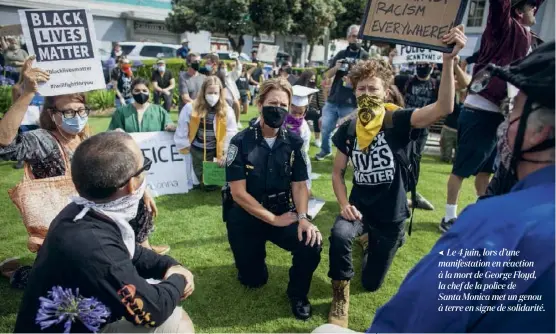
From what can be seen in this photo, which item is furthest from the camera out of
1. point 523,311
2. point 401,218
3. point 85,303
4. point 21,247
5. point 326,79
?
point 326,79

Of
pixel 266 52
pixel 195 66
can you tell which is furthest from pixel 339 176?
pixel 266 52

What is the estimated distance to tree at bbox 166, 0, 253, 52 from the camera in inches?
1105

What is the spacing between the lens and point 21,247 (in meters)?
3.93

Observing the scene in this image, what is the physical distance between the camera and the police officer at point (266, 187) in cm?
319

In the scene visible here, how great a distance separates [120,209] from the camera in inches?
73.8

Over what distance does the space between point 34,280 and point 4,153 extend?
1.43 meters

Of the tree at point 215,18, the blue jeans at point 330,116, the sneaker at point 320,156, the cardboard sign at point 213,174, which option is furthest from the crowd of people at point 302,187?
the tree at point 215,18

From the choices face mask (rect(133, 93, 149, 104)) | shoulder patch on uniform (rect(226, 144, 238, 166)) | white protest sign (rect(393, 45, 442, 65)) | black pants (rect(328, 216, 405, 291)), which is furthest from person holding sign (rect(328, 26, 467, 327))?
→ face mask (rect(133, 93, 149, 104))

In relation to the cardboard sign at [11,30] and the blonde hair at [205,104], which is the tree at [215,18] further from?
the blonde hair at [205,104]

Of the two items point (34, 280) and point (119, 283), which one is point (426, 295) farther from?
point (34, 280)

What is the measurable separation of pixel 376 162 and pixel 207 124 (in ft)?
10.3

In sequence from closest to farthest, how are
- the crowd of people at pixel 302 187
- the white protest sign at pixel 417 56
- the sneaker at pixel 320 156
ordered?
1. the crowd of people at pixel 302 187
2. the white protest sign at pixel 417 56
3. the sneaker at pixel 320 156

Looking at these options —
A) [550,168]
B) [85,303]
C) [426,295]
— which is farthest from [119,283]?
[550,168]

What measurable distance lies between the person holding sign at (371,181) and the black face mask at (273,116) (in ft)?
1.61
